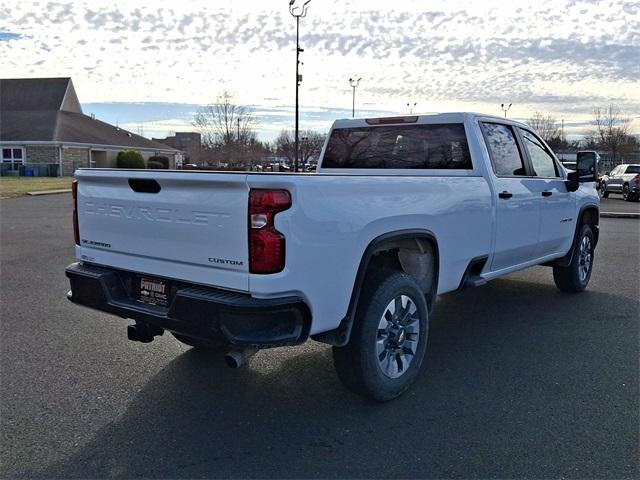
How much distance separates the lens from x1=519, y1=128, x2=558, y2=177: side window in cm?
602

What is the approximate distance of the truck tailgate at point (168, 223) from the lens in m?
3.23

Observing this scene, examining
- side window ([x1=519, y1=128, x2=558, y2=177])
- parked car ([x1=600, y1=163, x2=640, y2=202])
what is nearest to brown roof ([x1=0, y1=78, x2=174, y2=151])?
parked car ([x1=600, y1=163, x2=640, y2=202])

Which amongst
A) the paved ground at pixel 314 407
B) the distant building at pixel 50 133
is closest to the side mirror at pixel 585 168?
the paved ground at pixel 314 407

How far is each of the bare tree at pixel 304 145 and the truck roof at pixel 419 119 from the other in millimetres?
25994

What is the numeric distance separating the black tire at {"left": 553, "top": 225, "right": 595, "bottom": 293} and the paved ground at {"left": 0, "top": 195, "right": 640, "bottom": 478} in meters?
0.92

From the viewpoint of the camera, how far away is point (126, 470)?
10.1ft

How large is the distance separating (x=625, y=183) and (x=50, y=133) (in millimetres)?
39571

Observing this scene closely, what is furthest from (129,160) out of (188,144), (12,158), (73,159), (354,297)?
(354,297)

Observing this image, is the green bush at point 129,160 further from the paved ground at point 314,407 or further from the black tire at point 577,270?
the black tire at point 577,270

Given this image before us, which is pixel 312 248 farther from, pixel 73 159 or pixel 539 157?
pixel 73 159

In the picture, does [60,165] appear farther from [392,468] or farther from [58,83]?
[392,468]

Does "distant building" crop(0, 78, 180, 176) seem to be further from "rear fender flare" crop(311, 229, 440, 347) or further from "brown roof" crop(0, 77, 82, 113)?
"rear fender flare" crop(311, 229, 440, 347)

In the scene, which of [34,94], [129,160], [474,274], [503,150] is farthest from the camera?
[34,94]

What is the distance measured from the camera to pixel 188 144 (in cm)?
7250
